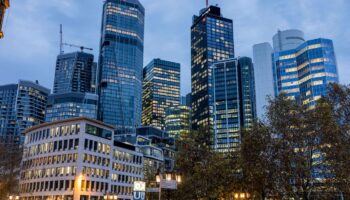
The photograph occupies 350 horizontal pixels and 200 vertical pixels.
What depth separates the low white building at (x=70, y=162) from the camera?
99.1m

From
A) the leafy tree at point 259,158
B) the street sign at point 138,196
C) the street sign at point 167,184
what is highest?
the leafy tree at point 259,158

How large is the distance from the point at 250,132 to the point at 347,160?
48.0ft

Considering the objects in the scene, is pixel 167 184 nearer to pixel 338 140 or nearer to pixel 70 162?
pixel 338 140

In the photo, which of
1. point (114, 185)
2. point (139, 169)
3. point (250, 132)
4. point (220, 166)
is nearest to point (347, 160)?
point (250, 132)

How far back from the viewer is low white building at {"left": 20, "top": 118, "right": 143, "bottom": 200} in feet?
325

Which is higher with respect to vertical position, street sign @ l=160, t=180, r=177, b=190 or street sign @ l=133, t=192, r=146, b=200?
→ street sign @ l=160, t=180, r=177, b=190

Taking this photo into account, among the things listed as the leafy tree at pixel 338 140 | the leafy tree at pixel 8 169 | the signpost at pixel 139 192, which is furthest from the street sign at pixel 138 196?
the leafy tree at pixel 8 169

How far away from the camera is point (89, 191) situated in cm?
10069

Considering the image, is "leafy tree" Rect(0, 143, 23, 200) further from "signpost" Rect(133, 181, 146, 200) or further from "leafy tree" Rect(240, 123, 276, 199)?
"signpost" Rect(133, 181, 146, 200)

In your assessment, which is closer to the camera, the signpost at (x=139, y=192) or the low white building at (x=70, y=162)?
the signpost at (x=139, y=192)

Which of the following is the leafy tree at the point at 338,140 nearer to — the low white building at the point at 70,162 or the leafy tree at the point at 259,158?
the leafy tree at the point at 259,158

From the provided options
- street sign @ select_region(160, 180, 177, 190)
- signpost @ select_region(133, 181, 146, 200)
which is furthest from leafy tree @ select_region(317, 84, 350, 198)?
signpost @ select_region(133, 181, 146, 200)

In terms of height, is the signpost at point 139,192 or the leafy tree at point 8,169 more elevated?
the leafy tree at point 8,169

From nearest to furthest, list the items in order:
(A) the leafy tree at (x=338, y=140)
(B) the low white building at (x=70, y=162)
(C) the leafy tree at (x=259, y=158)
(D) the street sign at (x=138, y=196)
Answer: (D) the street sign at (x=138, y=196)
(A) the leafy tree at (x=338, y=140)
(C) the leafy tree at (x=259, y=158)
(B) the low white building at (x=70, y=162)
